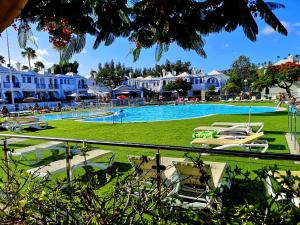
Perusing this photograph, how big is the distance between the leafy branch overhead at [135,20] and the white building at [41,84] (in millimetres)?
54257

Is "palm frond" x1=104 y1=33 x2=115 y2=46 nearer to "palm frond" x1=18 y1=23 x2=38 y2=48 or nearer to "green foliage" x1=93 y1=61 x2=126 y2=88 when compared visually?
"palm frond" x1=18 y1=23 x2=38 y2=48

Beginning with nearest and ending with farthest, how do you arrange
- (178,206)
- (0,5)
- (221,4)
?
(0,5) < (221,4) < (178,206)

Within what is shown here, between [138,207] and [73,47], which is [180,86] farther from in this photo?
[73,47]

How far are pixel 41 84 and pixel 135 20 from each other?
202 feet

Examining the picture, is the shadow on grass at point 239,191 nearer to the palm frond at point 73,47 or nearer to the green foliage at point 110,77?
the palm frond at point 73,47

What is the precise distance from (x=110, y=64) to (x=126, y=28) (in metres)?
80.5

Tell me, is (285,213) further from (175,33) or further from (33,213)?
(33,213)

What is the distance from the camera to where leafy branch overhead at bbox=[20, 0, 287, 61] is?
1.78 meters

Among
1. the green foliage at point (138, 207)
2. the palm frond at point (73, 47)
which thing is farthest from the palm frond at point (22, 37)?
the green foliage at point (138, 207)

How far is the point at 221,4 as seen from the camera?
1704 millimetres

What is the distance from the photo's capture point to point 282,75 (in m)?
44.4

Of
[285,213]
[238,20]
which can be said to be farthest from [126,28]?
[285,213]

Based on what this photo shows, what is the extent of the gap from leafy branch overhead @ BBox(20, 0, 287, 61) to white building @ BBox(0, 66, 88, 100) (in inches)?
2136

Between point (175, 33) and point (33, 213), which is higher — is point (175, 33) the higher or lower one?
the higher one
